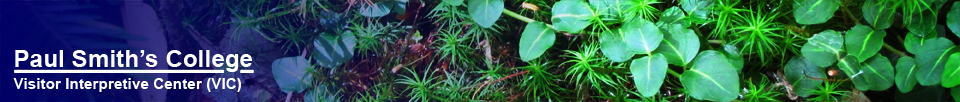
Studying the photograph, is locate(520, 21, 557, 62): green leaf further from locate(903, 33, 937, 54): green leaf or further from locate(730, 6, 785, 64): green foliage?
locate(903, 33, 937, 54): green leaf

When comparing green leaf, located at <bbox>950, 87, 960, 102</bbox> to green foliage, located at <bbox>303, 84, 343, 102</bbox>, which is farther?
green foliage, located at <bbox>303, 84, 343, 102</bbox>

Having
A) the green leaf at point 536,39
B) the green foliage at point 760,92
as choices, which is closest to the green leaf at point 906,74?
the green foliage at point 760,92

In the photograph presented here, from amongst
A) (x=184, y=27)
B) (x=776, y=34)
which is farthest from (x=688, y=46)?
(x=184, y=27)

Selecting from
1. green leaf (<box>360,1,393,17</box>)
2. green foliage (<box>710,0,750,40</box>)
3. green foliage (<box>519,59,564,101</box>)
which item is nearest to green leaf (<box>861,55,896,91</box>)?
green foliage (<box>710,0,750,40</box>)

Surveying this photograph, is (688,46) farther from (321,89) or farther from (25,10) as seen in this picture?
(25,10)

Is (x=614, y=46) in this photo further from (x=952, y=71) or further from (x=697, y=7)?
(x=952, y=71)
